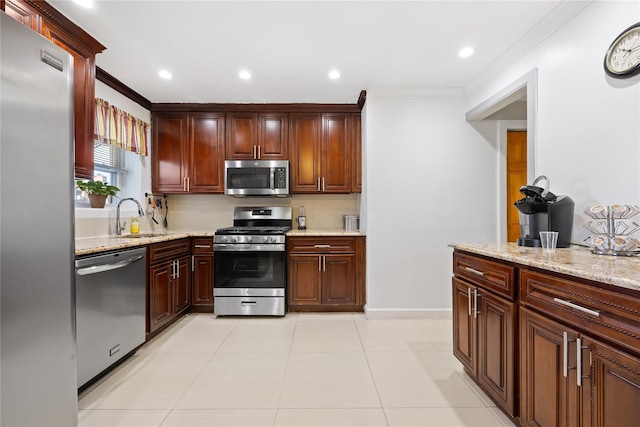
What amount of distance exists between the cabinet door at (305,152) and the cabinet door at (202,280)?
131cm

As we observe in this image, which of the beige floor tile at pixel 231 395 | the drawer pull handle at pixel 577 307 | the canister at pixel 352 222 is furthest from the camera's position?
the canister at pixel 352 222

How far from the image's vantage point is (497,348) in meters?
1.70

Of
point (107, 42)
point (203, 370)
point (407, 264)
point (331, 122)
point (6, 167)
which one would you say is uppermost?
point (107, 42)

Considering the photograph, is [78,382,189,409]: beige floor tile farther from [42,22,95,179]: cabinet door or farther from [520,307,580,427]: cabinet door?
[520,307,580,427]: cabinet door

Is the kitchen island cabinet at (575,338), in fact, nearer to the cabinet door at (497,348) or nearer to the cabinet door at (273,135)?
the cabinet door at (497,348)

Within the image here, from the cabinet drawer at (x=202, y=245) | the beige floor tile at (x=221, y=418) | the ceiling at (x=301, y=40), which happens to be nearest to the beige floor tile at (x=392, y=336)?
the beige floor tile at (x=221, y=418)

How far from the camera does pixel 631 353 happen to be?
0.99 meters

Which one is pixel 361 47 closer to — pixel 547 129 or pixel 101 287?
pixel 547 129

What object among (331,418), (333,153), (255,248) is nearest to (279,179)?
(333,153)

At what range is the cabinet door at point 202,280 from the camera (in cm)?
356

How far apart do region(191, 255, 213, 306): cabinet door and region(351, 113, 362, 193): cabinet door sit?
73.6 inches

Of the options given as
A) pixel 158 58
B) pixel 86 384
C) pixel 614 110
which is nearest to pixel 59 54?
pixel 158 58

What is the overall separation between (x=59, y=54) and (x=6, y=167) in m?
0.54

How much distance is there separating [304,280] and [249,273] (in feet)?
2.00
